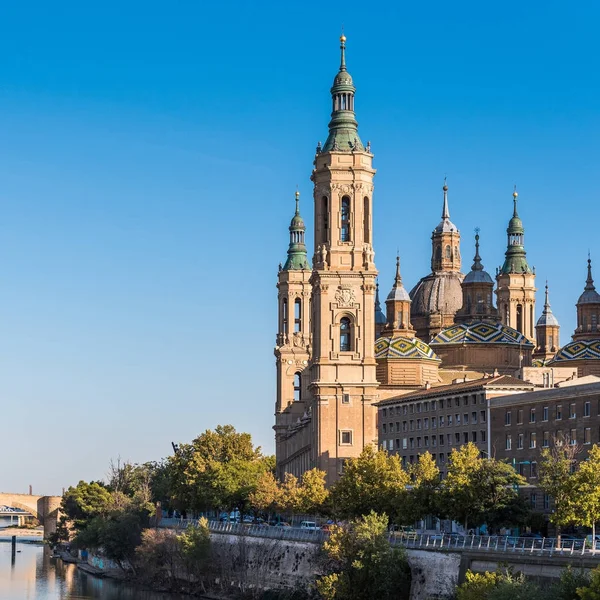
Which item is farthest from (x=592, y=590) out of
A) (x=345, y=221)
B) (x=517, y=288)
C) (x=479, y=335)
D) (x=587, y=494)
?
(x=517, y=288)

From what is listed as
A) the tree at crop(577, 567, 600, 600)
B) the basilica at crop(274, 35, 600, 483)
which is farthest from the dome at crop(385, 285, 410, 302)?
the tree at crop(577, 567, 600, 600)

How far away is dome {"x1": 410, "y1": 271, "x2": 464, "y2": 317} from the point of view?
589 ft

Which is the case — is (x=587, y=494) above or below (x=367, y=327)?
below

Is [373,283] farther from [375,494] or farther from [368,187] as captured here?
[375,494]

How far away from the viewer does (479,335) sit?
162m

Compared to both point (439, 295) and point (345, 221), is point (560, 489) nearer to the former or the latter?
point (345, 221)

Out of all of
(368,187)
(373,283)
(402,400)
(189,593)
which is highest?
(368,187)

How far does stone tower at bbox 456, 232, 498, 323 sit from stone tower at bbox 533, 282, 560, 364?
65.8ft

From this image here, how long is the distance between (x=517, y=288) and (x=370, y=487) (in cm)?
8795

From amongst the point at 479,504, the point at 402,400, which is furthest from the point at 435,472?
the point at 402,400

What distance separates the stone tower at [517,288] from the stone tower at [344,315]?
166 ft

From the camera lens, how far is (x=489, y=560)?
79188 mm

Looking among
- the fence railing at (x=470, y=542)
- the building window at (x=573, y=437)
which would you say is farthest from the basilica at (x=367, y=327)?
the fence railing at (x=470, y=542)

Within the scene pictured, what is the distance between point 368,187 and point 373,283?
8.80 metres
